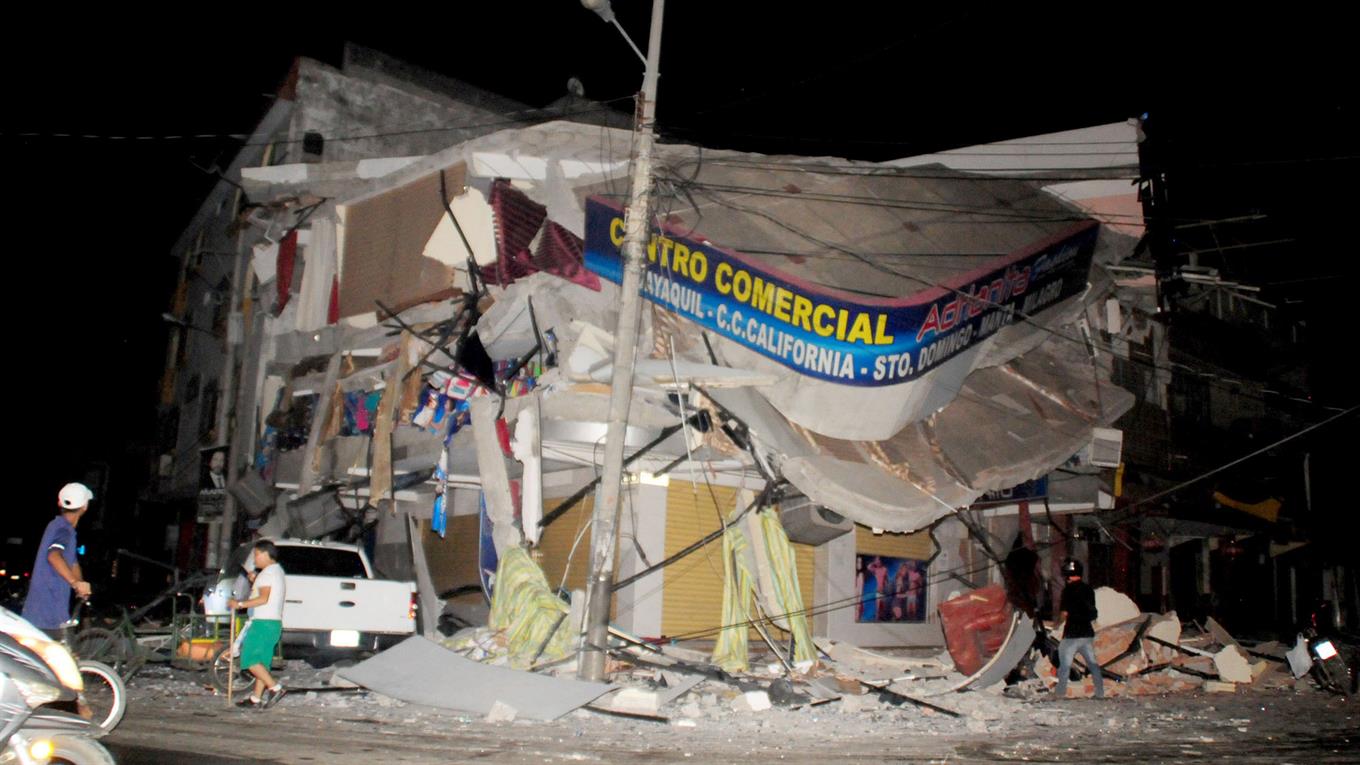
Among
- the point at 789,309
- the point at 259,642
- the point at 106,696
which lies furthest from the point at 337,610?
the point at 789,309

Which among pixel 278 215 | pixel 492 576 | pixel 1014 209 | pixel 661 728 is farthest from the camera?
pixel 278 215

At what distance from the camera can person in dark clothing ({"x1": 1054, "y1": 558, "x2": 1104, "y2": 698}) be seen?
41.0 ft

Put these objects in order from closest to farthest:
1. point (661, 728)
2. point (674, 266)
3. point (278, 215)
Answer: point (661, 728) < point (674, 266) < point (278, 215)

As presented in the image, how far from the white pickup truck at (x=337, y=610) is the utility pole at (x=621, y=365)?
2.95 m

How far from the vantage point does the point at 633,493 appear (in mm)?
15016

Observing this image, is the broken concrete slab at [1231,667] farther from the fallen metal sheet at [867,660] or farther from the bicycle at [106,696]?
the bicycle at [106,696]

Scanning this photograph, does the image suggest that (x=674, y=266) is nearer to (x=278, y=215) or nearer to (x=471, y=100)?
(x=278, y=215)

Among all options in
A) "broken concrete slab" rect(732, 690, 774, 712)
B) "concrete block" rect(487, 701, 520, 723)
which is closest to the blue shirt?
"concrete block" rect(487, 701, 520, 723)

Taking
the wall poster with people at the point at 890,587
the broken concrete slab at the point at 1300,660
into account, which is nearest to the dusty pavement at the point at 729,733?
the broken concrete slab at the point at 1300,660

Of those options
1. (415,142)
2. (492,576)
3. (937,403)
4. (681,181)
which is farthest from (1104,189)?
(415,142)

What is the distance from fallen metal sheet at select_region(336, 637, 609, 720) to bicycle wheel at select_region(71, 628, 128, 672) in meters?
3.39

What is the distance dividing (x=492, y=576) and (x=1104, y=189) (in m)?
12.8

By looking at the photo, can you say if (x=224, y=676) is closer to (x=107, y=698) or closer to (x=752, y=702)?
(x=107, y=698)

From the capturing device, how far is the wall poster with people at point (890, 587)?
17578mm
